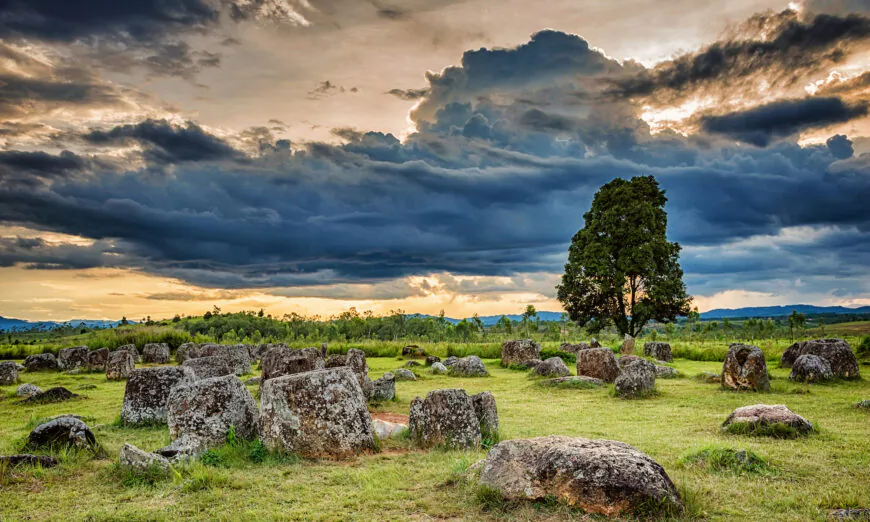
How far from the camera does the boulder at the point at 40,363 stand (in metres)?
37.7

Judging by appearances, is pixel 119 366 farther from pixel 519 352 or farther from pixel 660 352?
pixel 660 352

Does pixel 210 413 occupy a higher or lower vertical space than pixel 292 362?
lower

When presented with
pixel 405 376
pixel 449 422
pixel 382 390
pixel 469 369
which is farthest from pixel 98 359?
pixel 449 422

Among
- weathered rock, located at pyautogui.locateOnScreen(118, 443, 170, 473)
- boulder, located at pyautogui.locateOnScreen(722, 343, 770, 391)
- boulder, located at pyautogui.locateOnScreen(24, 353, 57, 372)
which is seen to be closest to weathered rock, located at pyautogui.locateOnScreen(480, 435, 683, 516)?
weathered rock, located at pyautogui.locateOnScreen(118, 443, 170, 473)

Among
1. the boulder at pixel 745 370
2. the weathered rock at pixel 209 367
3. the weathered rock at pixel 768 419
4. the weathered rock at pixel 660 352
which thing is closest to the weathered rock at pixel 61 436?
the weathered rock at pixel 209 367

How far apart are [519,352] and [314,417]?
2737cm

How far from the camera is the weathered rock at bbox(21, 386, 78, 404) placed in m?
21.7

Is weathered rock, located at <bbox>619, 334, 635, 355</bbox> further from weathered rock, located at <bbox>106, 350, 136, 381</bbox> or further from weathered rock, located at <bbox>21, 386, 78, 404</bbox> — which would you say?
weathered rock, located at <bbox>21, 386, 78, 404</bbox>

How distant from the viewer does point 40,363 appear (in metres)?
38.0

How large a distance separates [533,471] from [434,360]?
3032 centimetres

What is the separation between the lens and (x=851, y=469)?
33.3 ft

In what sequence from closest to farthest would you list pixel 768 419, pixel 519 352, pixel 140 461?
pixel 140 461
pixel 768 419
pixel 519 352

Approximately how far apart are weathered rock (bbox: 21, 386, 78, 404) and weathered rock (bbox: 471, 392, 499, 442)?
18.2m

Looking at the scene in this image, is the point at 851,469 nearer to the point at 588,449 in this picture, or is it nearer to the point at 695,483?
the point at 695,483
